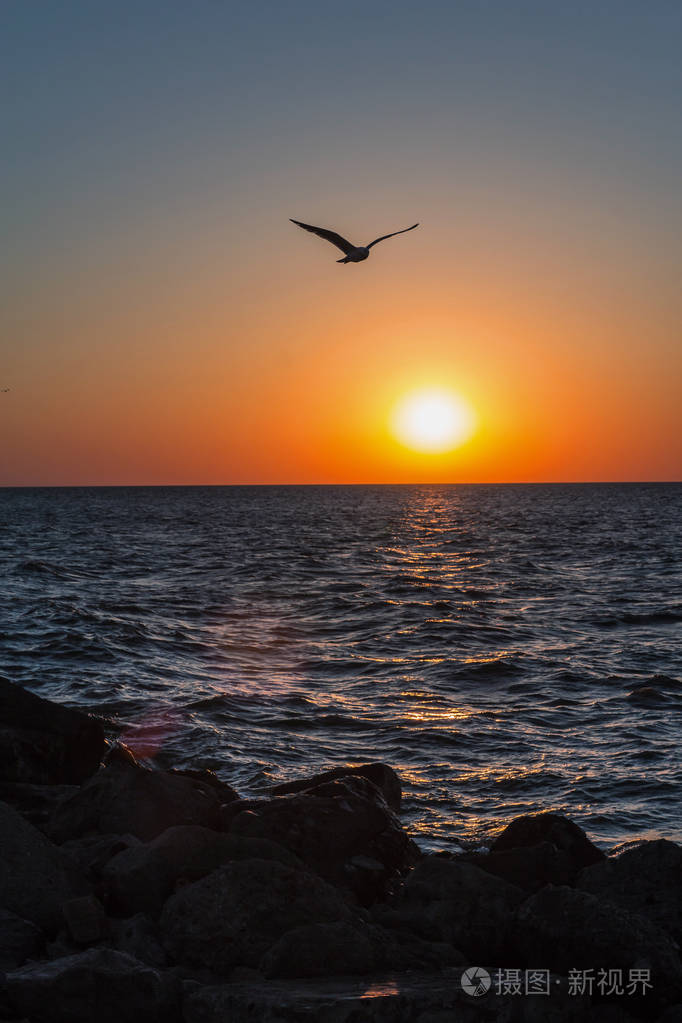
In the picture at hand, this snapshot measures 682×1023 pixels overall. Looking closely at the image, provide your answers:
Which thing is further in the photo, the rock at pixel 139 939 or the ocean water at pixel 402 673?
the ocean water at pixel 402 673

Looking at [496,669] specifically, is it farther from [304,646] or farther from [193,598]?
[193,598]

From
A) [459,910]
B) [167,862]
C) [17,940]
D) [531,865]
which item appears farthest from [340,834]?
[17,940]

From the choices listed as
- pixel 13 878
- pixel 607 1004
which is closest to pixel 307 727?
pixel 13 878

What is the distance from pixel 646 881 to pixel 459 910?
5.29 ft

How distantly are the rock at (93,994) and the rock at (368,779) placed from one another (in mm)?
4084

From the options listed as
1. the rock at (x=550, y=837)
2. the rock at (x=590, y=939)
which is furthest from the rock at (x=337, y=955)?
the rock at (x=550, y=837)

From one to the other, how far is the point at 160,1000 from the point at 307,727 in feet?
31.6

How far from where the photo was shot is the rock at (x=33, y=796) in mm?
9281

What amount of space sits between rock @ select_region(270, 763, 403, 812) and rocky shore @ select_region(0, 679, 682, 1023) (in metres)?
0.31

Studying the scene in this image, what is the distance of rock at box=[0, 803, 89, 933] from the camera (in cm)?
666

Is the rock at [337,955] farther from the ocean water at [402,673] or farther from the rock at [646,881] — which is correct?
the ocean water at [402,673]

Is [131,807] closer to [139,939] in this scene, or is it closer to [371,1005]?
[139,939]

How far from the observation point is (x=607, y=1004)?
563 centimetres

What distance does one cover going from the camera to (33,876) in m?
6.88
